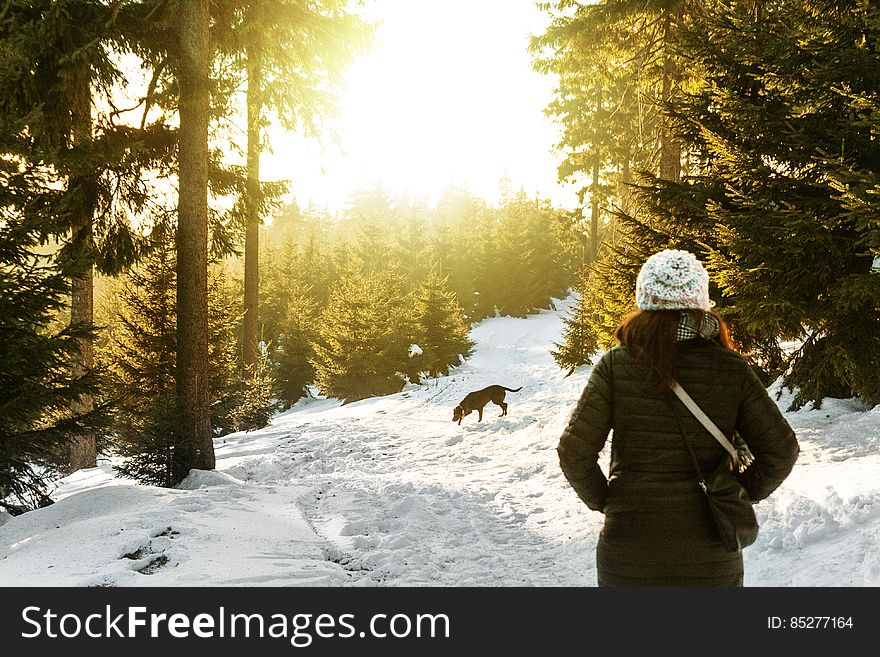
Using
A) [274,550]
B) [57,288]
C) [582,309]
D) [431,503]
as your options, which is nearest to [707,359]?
[274,550]

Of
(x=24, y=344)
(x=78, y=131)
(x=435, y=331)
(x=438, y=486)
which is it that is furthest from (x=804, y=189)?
(x=435, y=331)

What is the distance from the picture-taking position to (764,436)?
9.00 ft

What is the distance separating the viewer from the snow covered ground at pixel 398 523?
519cm

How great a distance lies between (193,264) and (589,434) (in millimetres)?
8932

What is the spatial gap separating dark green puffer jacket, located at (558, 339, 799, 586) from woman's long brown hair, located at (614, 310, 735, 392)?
5 centimetres

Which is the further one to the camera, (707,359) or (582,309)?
(582,309)

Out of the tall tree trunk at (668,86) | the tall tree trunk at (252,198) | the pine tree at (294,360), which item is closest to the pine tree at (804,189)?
the tall tree trunk at (668,86)

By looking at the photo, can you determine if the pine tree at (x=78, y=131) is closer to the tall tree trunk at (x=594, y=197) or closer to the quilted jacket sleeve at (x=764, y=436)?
the quilted jacket sleeve at (x=764, y=436)

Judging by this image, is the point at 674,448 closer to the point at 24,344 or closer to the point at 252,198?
the point at 24,344

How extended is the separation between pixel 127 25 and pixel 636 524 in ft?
35.8

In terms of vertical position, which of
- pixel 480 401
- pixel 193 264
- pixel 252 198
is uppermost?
pixel 252 198

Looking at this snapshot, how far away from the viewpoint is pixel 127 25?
31.9 feet
